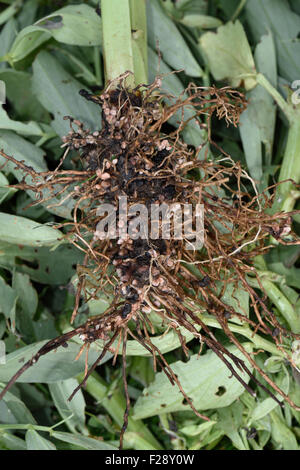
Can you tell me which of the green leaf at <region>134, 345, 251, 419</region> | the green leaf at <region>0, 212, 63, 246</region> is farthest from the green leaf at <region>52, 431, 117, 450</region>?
the green leaf at <region>0, 212, 63, 246</region>

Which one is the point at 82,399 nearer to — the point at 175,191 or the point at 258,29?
the point at 175,191

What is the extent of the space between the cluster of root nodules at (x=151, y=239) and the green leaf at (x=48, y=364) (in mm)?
44

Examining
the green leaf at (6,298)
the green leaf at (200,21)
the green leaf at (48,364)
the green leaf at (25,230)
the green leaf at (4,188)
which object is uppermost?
the green leaf at (200,21)

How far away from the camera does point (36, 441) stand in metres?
0.83

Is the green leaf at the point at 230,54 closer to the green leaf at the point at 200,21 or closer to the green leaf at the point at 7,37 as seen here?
the green leaf at the point at 200,21

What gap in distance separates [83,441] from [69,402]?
7 centimetres

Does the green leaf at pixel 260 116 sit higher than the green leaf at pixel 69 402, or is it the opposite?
the green leaf at pixel 260 116

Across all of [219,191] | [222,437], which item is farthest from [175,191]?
[222,437]

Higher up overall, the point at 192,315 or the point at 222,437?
the point at 192,315

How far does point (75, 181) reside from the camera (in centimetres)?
83

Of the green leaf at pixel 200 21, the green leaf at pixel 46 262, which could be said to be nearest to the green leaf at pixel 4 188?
the green leaf at pixel 46 262

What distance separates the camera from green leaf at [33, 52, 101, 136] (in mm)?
899

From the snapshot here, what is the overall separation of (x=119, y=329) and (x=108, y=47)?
0.45 m

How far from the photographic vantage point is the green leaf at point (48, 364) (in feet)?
2.71
